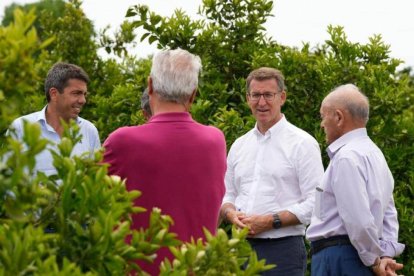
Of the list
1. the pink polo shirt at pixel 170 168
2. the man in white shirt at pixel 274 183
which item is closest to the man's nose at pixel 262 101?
the man in white shirt at pixel 274 183

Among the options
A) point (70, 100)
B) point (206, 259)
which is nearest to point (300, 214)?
point (70, 100)

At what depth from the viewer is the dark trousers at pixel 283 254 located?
7.05m

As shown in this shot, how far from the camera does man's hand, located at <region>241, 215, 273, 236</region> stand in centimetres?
699

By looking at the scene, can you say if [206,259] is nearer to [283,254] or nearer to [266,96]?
[283,254]

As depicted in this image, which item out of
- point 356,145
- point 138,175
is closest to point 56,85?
point 356,145

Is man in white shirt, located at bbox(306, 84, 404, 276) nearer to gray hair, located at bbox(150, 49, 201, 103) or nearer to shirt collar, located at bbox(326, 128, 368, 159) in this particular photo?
shirt collar, located at bbox(326, 128, 368, 159)

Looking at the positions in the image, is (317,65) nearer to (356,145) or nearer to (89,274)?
(356,145)

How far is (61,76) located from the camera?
24.9 ft

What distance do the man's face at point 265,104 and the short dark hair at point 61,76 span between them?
1.38 m

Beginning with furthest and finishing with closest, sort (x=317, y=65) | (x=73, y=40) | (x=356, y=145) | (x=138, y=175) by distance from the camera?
1. (x=73, y=40)
2. (x=317, y=65)
3. (x=356, y=145)
4. (x=138, y=175)

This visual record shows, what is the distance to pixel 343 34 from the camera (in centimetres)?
945

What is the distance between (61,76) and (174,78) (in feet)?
9.60

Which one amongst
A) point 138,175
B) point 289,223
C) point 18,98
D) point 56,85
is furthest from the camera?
point 56,85

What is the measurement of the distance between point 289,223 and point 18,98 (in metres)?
4.15
